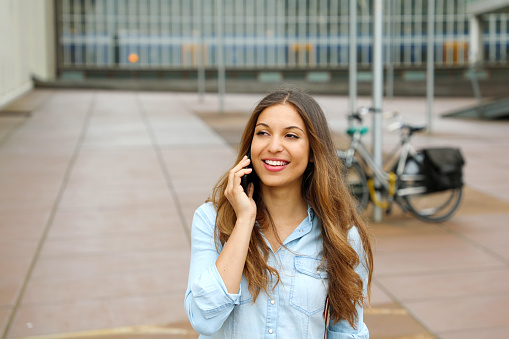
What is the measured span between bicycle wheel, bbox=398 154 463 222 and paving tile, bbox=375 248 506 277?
3.45ft

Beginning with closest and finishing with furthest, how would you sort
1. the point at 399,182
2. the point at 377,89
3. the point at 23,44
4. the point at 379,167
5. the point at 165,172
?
the point at 399,182
the point at 379,167
the point at 377,89
the point at 165,172
the point at 23,44

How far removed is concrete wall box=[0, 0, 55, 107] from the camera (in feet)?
71.3

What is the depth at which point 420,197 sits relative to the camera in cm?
795

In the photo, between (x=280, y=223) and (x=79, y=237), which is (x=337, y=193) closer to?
(x=280, y=223)

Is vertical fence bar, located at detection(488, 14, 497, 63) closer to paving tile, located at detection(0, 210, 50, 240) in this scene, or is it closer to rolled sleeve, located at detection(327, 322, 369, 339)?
paving tile, located at detection(0, 210, 50, 240)

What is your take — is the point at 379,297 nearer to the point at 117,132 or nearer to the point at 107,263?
the point at 107,263

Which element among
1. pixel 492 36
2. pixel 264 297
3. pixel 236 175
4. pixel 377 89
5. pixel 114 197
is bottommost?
pixel 114 197

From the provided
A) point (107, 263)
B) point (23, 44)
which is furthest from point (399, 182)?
point (23, 44)

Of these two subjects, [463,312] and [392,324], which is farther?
[463,312]

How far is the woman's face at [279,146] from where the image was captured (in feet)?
7.44

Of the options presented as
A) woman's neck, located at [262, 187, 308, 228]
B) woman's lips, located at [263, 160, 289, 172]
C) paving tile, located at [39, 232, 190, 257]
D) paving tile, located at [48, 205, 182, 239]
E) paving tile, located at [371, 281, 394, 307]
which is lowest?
paving tile, located at [371, 281, 394, 307]

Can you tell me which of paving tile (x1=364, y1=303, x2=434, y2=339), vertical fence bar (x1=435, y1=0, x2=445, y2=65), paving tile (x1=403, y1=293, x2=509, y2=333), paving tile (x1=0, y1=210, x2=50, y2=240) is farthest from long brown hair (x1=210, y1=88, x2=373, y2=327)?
Answer: vertical fence bar (x1=435, y1=0, x2=445, y2=65)

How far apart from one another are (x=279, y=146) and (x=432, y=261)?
452cm

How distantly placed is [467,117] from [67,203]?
49.5 ft
